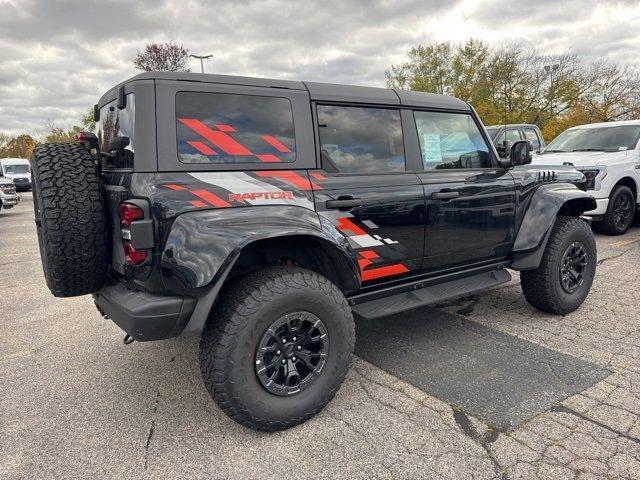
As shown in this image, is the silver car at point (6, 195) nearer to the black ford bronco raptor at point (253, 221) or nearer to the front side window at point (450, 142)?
the black ford bronco raptor at point (253, 221)

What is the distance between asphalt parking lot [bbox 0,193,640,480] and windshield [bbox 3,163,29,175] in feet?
91.2

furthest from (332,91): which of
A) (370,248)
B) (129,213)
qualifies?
(129,213)

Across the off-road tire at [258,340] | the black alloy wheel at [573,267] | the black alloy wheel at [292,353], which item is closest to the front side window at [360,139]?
the off-road tire at [258,340]

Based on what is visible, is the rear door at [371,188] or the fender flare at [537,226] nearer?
the rear door at [371,188]

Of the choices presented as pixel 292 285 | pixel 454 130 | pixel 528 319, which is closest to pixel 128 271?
pixel 292 285

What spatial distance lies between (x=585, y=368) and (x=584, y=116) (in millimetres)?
26518

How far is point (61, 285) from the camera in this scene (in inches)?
91.7

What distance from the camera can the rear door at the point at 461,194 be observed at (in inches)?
123

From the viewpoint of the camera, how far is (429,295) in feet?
10.3

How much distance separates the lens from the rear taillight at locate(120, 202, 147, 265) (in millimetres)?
2113

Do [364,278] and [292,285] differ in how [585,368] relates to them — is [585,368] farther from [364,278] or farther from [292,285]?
[292,285]

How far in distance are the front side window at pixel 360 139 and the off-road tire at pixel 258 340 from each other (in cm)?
81

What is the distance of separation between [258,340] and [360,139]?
1.50 meters

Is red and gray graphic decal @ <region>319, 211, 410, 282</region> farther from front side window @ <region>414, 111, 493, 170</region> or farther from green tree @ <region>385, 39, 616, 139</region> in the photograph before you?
green tree @ <region>385, 39, 616, 139</region>
